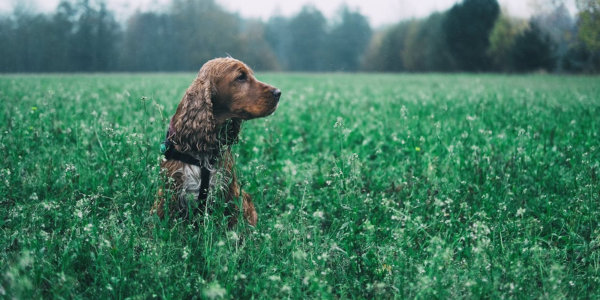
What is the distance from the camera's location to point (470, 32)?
43062 millimetres

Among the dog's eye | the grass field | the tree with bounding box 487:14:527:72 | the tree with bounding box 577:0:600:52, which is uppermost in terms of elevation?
the tree with bounding box 487:14:527:72

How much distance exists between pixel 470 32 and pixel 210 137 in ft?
151

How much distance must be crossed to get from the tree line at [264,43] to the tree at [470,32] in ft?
0.36

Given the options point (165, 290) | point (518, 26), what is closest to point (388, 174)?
point (165, 290)

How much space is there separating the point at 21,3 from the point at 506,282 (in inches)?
1896

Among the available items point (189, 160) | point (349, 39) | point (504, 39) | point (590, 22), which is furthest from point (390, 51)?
point (189, 160)

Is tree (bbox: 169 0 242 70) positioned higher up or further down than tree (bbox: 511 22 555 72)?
higher up

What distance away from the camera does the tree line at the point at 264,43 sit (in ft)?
118

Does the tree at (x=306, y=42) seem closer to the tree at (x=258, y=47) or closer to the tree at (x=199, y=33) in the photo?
the tree at (x=258, y=47)

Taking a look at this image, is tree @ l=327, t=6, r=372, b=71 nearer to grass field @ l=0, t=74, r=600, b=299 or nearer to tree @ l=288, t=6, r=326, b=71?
tree @ l=288, t=6, r=326, b=71

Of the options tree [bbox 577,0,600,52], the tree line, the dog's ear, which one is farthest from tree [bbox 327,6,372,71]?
the dog's ear

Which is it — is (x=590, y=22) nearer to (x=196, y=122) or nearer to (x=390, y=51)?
(x=196, y=122)

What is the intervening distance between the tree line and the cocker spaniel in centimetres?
2401

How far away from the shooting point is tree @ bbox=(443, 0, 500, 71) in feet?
131
